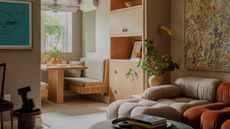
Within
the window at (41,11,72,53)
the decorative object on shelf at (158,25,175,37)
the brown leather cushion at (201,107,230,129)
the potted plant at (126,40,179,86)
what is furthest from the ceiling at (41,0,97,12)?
the brown leather cushion at (201,107,230,129)

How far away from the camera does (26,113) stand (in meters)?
4.01

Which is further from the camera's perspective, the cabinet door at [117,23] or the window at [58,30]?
Result: the window at [58,30]

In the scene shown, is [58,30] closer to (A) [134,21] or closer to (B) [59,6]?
(B) [59,6]

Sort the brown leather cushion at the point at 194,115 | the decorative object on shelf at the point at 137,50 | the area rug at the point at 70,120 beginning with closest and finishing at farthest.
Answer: the brown leather cushion at the point at 194,115 → the area rug at the point at 70,120 → the decorative object on shelf at the point at 137,50

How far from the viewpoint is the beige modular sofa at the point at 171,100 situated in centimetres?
356

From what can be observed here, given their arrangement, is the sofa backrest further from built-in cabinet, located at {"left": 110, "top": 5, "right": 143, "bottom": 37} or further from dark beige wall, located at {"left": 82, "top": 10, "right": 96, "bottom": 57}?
dark beige wall, located at {"left": 82, "top": 10, "right": 96, "bottom": 57}

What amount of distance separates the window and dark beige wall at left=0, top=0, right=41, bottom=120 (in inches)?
109

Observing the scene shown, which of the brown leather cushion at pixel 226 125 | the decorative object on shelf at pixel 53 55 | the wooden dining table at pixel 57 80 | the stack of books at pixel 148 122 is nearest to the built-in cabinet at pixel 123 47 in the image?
the wooden dining table at pixel 57 80

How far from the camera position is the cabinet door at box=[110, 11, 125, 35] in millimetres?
5895

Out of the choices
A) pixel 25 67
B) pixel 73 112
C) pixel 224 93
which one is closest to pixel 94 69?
pixel 73 112

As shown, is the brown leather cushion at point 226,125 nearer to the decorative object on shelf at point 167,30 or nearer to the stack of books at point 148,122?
the stack of books at point 148,122

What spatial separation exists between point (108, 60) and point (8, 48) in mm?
2468

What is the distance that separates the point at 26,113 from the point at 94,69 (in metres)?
2.73

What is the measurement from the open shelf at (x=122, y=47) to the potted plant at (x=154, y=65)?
1022mm
